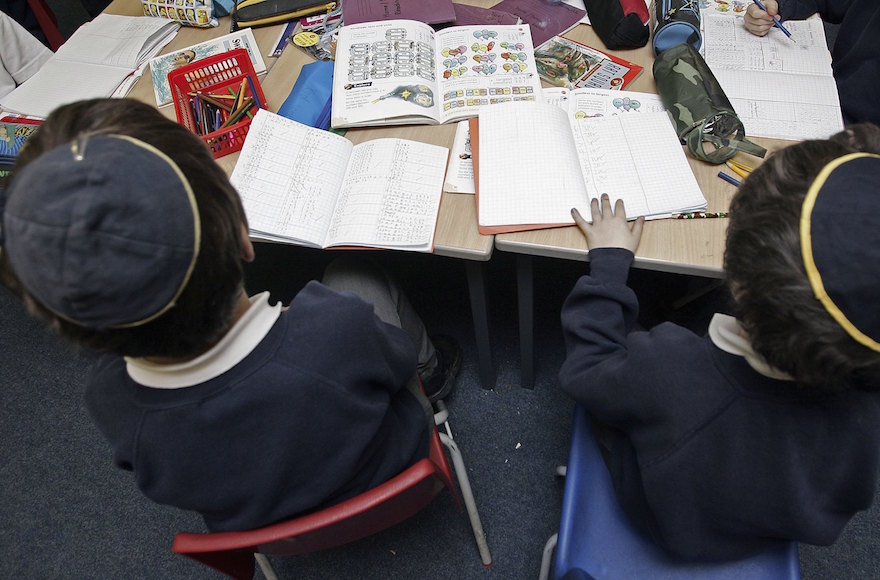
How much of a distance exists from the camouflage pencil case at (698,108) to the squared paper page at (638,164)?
0.03 m

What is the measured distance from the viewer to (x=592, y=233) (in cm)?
102

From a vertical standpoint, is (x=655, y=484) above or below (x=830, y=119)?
below

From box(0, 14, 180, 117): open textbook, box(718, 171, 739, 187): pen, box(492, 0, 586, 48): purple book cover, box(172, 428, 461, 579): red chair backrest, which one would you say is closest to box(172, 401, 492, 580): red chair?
box(172, 428, 461, 579): red chair backrest

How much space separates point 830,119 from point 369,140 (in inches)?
38.5

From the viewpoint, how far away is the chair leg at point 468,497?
1.20m

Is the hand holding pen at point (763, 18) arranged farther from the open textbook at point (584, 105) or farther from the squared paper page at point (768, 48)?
the open textbook at point (584, 105)

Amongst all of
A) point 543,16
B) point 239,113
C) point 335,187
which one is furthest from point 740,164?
point 239,113

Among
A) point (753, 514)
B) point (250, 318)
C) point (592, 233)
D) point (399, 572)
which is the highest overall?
point (250, 318)

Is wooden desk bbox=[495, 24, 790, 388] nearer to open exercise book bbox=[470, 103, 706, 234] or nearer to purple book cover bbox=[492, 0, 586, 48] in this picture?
open exercise book bbox=[470, 103, 706, 234]

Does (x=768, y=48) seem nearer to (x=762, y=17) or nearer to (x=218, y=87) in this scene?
(x=762, y=17)

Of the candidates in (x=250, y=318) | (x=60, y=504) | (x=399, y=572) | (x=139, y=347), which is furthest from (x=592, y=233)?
(x=60, y=504)

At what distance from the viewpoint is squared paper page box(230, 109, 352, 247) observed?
1.10 m

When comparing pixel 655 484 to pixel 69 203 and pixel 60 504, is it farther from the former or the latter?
pixel 60 504

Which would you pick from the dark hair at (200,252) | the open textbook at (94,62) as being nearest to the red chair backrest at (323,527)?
the dark hair at (200,252)
